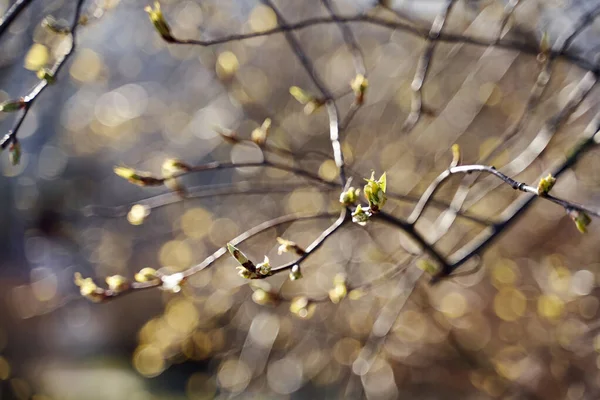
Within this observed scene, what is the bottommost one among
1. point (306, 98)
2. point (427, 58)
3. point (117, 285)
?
point (117, 285)

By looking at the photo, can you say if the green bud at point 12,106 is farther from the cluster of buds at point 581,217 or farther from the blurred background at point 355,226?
the cluster of buds at point 581,217

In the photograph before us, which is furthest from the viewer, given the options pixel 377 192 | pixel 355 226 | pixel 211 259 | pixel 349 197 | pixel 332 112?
pixel 355 226

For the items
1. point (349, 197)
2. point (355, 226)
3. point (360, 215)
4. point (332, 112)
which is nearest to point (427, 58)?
point (332, 112)

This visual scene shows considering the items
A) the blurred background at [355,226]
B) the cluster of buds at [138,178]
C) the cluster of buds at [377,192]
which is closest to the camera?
the cluster of buds at [377,192]

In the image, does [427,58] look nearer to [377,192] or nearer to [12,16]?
[377,192]

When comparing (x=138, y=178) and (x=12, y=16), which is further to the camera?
(x=138, y=178)

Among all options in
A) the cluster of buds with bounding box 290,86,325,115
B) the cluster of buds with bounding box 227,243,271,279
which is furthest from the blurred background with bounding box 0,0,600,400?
the cluster of buds with bounding box 227,243,271,279

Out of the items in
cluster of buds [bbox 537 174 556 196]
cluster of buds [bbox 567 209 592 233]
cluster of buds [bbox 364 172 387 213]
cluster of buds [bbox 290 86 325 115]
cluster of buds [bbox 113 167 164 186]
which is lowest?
cluster of buds [bbox 113 167 164 186]

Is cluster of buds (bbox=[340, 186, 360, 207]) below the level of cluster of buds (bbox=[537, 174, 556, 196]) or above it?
below

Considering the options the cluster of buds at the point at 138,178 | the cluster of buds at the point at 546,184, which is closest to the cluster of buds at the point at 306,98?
the cluster of buds at the point at 138,178

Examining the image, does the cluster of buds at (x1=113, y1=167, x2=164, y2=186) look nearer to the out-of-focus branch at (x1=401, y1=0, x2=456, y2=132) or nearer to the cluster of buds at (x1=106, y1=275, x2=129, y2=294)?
the cluster of buds at (x1=106, y1=275, x2=129, y2=294)
